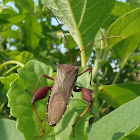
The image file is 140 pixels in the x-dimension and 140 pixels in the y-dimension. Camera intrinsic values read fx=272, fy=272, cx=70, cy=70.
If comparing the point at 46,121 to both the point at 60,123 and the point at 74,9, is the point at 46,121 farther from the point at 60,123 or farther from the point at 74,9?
the point at 74,9

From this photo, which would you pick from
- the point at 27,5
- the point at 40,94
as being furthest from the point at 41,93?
the point at 27,5

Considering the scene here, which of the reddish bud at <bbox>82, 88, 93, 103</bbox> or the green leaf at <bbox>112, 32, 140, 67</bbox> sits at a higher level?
the green leaf at <bbox>112, 32, 140, 67</bbox>

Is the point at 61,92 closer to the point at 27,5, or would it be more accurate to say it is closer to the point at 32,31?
the point at 32,31

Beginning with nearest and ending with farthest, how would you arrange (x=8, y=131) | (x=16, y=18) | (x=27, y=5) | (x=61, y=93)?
(x=8, y=131), (x=61, y=93), (x=16, y=18), (x=27, y=5)

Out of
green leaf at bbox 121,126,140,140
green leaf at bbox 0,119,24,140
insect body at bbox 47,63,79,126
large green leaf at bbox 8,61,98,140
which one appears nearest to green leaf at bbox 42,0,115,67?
insect body at bbox 47,63,79,126

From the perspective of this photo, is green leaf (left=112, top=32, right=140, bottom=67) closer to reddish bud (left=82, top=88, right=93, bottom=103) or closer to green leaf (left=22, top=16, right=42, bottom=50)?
reddish bud (left=82, top=88, right=93, bottom=103)

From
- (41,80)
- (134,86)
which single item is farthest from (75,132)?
(134,86)
